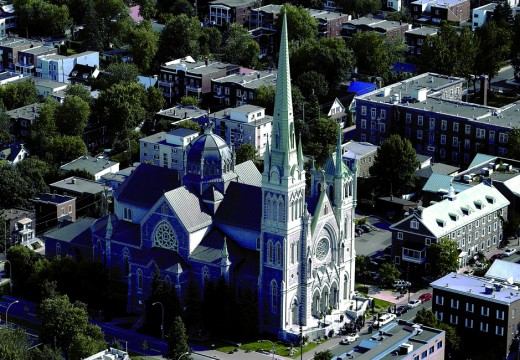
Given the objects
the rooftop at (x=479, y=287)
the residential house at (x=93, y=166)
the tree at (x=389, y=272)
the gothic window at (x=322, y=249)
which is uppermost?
the gothic window at (x=322, y=249)

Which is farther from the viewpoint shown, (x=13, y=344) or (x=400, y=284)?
(x=400, y=284)

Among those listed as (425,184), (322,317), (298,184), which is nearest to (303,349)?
(322,317)

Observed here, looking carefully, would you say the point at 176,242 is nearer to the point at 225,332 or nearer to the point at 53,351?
the point at 225,332

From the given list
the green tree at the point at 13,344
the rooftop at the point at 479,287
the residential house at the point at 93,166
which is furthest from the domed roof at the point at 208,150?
the residential house at the point at 93,166

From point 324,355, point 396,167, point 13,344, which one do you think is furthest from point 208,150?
point 396,167

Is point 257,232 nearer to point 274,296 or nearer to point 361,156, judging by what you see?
point 274,296

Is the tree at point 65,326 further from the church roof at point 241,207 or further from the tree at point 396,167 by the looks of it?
the tree at point 396,167
